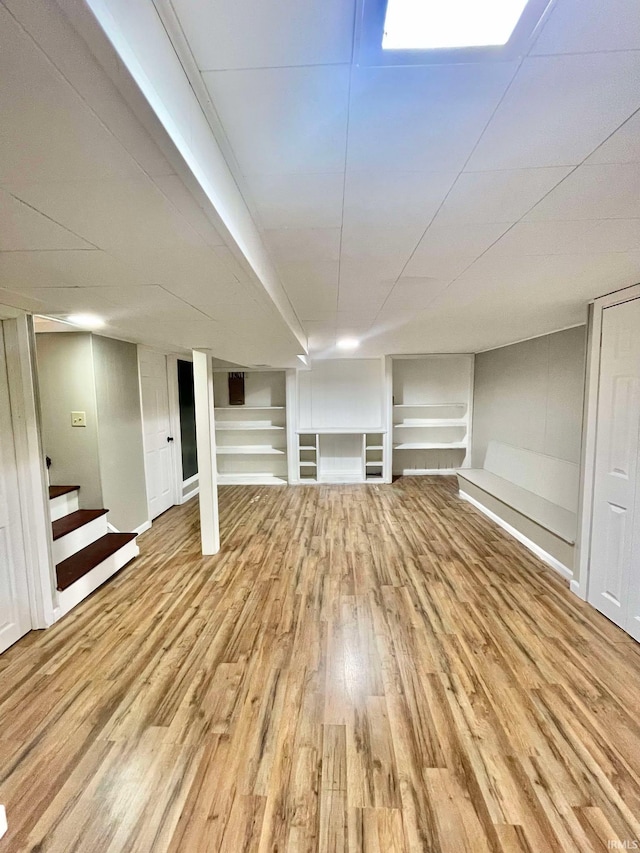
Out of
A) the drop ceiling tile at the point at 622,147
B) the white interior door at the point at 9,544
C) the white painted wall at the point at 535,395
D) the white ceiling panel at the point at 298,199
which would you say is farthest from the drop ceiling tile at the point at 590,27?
the white painted wall at the point at 535,395

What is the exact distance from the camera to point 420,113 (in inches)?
34.2

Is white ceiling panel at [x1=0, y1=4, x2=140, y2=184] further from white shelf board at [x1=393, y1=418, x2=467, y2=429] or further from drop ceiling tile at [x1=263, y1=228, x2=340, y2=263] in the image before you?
white shelf board at [x1=393, y1=418, x2=467, y2=429]

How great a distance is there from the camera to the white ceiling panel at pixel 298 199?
1110mm

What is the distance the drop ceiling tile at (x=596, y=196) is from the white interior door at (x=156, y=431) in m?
4.01

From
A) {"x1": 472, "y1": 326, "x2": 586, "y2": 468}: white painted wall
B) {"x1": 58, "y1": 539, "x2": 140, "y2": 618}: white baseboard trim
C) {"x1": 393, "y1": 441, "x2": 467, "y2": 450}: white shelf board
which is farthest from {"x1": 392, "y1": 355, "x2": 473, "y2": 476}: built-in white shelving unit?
{"x1": 58, "y1": 539, "x2": 140, "y2": 618}: white baseboard trim

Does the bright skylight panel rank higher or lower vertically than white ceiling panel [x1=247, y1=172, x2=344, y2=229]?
higher

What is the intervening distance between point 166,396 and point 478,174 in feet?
14.8

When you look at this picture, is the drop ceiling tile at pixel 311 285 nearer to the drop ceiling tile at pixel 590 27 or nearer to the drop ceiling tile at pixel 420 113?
the drop ceiling tile at pixel 420 113

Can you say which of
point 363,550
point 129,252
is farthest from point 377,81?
point 363,550

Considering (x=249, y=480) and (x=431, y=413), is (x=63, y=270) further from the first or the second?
(x=431, y=413)

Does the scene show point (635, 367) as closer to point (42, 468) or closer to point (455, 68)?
point (455, 68)

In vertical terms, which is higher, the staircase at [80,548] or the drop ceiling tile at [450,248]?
the drop ceiling tile at [450,248]

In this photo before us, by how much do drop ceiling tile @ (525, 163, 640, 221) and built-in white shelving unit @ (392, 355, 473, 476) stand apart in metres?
4.91

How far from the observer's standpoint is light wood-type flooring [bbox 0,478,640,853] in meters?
1.32
